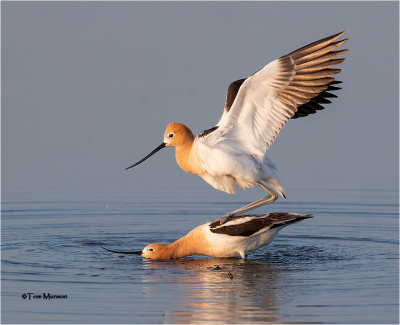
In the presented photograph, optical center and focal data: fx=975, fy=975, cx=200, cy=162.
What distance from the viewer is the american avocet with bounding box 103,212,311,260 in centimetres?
1245

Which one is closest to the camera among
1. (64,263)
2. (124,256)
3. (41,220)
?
(64,263)

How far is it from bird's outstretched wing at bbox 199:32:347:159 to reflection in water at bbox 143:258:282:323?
1600 millimetres

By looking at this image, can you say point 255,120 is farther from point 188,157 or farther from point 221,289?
point 221,289

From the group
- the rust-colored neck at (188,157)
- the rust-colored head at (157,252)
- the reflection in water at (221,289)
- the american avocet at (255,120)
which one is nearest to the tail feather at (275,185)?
the american avocet at (255,120)

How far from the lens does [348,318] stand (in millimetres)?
9211

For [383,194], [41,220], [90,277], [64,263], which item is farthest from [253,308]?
[383,194]

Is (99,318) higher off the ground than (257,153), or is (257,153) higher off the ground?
(257,153)

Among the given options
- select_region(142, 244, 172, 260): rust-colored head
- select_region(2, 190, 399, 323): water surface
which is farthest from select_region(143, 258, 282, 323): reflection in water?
select_region(142, 244, 172, 260): rust-colored head

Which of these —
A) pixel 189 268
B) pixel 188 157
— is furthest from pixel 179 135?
pixel 189 268

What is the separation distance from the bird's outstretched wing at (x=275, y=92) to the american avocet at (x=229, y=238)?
1034 mm

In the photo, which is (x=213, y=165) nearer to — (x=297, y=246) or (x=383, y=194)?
(x=297, y=246)

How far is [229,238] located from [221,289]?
2.04 meters

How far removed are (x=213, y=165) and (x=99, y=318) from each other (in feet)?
11.7

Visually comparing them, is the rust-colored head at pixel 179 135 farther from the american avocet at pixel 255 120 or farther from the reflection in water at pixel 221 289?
the reflection in water at pixel 221 289
